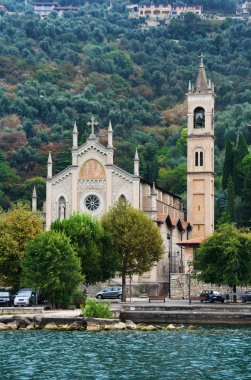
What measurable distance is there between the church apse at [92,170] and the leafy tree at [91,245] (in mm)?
15008

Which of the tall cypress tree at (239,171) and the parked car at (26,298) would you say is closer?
the parked car at (26,298)

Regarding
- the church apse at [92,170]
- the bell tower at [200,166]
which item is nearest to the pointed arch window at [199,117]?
the bell tower at [200,166]

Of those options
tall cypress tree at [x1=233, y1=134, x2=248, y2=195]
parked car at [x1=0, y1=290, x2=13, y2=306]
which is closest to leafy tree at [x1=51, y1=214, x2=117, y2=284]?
parked car at [x1=0, y1=290, x2=13, y2=306]

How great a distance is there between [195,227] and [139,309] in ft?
130

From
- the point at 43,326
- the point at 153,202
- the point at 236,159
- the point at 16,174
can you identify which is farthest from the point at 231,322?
the point at 16,174

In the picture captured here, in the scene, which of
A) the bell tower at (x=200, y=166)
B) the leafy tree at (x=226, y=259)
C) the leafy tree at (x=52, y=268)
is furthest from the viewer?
the bell tower at (x=200, y=166)

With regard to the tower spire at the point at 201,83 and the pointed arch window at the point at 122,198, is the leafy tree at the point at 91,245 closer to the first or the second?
the pointed arch window at the point at 122,198

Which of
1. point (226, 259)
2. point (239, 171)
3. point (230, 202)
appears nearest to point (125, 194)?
point (226, 259)

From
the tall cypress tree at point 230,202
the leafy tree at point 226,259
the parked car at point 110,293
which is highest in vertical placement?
the tall cypress tree at point 230,202

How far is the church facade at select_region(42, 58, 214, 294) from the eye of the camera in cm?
10988

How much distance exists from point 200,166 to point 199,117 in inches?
217

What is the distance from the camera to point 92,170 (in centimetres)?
11269

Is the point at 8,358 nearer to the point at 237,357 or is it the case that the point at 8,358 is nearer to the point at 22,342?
the point at 22,342

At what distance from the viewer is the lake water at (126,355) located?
50.5 metres
